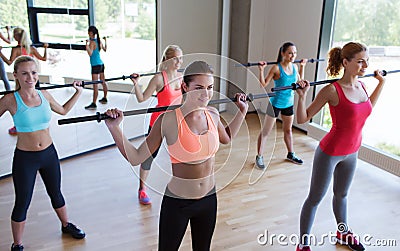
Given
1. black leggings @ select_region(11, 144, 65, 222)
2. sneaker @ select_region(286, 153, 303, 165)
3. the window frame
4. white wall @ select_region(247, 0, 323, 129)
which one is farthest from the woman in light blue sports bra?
white wall @ select_region(247, 0, 323, 129)

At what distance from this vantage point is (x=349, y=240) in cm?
269

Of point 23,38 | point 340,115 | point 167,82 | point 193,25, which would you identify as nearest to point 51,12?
point 23,38

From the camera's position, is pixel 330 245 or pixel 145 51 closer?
pixel 330 245

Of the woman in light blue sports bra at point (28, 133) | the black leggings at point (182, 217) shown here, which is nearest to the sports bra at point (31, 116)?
the woman in light blue sports bra at point (28, 133)

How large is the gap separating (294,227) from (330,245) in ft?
0.99

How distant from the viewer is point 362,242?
2.77m

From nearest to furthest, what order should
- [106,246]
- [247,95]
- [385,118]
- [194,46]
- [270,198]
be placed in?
[247,95] → [106,246] → [270,198] → [385,118] → [194,46]

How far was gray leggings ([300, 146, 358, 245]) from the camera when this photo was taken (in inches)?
91.2

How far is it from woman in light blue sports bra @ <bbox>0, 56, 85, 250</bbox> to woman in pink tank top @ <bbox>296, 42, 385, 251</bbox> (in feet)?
5.10

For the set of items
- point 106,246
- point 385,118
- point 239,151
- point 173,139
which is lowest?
point 106,246

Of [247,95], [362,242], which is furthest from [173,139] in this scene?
[362,242]

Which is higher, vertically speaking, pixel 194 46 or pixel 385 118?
pixel 194 46

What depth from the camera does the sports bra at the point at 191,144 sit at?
1642 millimetres

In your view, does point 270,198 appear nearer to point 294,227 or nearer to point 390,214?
point 294,227
